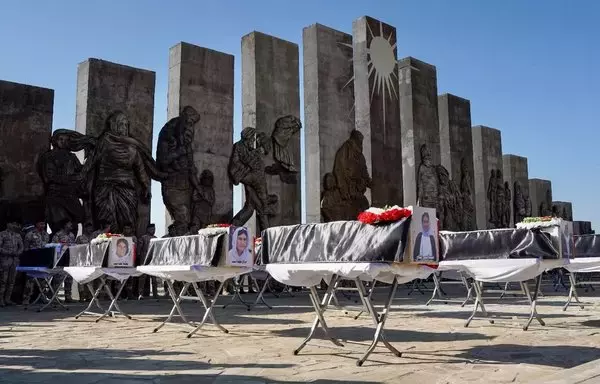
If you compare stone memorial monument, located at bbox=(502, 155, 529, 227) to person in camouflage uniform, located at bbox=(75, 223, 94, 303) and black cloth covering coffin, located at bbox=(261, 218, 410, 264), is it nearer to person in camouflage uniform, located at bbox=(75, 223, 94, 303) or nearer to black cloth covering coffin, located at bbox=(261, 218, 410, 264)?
person in camouflage uniform, located at bbox=(75, 223, 94, 303)

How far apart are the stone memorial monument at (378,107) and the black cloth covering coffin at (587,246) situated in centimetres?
1011

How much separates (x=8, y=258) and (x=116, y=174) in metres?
3.60

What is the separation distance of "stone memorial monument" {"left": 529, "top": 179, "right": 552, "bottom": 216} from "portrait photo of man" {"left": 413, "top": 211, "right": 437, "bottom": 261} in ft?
102

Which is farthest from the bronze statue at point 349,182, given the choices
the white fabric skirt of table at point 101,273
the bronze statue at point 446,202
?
the white fabric skirt of table at point 101,273

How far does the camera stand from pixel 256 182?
17.2 m

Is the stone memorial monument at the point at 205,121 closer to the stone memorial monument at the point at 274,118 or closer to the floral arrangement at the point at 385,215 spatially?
the stone memorial monument at the point at 274,118

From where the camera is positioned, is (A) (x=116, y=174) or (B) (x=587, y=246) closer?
(B) (x=587, y=246)

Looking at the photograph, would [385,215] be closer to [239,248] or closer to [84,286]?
[239,248]

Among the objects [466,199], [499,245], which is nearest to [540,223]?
[499,245]

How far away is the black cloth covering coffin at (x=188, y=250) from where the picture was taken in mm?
6707

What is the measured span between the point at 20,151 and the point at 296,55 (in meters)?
9.44

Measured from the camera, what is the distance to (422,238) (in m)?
4.97

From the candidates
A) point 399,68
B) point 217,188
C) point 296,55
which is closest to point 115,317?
point 217,188

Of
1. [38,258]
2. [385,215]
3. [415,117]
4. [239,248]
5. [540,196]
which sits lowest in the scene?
[38,258]
